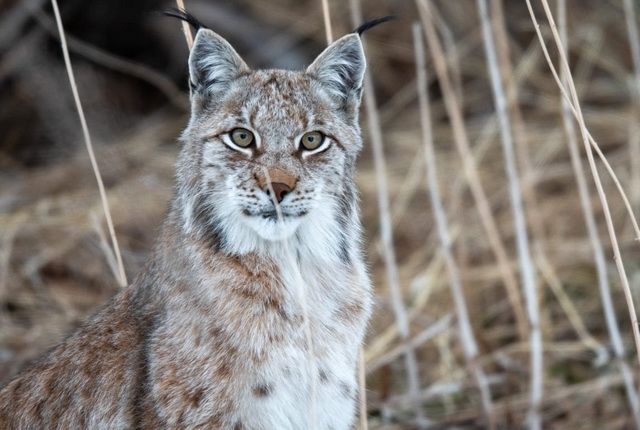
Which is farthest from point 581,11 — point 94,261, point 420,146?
point 94,261

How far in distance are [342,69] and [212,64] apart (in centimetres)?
56

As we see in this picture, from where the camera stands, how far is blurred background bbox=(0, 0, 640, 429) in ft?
21.5

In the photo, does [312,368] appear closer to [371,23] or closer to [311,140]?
[311,140]

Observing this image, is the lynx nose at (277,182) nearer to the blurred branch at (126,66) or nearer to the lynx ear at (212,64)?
the lynx ear at (212,64)

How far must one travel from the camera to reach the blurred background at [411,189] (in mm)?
6551

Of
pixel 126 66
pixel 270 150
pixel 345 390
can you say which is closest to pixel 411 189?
pixel 126 66

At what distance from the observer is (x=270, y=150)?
417 centimetres

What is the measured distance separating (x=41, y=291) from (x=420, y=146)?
129 inches

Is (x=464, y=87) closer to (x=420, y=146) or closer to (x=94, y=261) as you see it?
(x=420, y=146)

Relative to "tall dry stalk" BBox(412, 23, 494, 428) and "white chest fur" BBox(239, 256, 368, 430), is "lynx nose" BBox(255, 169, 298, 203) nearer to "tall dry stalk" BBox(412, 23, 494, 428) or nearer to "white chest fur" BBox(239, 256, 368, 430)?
"white chest fur" BBox(239, 256, 368, 430)

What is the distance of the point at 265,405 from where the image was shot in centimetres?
409

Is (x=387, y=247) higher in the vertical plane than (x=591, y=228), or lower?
lower

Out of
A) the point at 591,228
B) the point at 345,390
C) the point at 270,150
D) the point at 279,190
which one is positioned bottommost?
the point at 345,390

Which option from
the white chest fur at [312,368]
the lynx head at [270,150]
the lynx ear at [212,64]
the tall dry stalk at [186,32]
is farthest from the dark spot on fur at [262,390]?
the tall dry stalk at [186,32]
